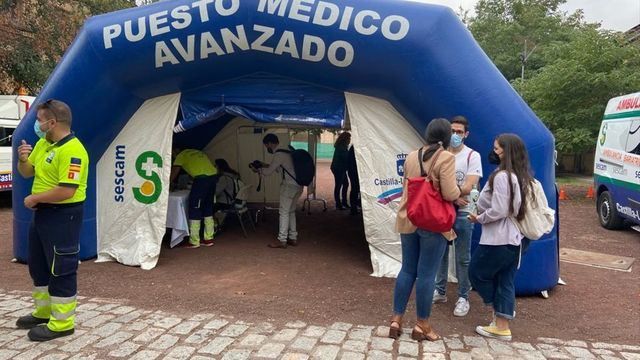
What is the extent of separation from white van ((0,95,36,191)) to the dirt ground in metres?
3.10

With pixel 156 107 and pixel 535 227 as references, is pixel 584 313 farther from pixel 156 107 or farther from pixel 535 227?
pixel 156 107

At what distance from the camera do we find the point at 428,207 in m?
3.45

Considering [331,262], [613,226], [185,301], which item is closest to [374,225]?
[331,262]

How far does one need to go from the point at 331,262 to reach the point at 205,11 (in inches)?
124

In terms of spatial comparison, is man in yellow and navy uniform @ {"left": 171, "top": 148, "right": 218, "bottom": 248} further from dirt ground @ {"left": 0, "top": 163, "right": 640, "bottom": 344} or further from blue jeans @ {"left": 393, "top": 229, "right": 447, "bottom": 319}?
blue jeans @ {"left": 393, "top": 229, "right": 447, "bottom": 319}

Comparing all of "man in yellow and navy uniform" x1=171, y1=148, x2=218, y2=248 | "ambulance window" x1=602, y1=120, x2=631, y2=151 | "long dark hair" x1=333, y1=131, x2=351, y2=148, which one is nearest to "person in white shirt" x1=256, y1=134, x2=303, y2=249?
"man in yellow and navy uniform" x1=171, y1=148, x2=218, y2=248

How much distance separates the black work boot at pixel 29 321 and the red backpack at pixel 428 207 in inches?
113

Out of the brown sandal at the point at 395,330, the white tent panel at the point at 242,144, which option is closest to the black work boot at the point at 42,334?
the brown sandal at the point at 395,330

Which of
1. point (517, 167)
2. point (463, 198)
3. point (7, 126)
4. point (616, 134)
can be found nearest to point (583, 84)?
point (616, 134)

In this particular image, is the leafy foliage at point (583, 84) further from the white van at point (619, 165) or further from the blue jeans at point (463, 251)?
the blue jeans at point (463, 251)

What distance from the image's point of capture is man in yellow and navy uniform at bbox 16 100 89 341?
3473 millimetres

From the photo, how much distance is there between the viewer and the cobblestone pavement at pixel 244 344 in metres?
3.47

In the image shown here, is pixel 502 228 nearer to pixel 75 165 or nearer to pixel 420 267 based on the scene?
pixel 420 267

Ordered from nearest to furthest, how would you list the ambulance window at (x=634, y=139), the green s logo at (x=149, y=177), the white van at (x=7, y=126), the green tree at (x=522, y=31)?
the green s logo at (x=149, y=177)
the ambulance window at (x=634, y=139)
the white van at (x=7, y=126)
the green tree at (x=522, y=31)
